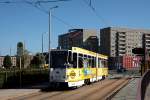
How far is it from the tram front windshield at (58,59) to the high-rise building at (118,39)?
97677mm

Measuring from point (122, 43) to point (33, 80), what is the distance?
96.5m

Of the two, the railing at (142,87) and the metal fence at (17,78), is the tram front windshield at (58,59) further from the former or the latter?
the railing at (142,87)

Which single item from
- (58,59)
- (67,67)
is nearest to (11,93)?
(58,59)

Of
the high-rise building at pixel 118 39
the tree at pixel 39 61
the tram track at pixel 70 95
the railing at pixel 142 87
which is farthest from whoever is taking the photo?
the high-rise building at pixel 118 39

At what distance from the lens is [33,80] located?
141 ft

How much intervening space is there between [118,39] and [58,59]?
4003 inches

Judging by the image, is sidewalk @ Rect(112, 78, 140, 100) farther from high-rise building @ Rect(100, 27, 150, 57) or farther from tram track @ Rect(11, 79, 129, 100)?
high-rise building @ Rect(100, 27, 150, 57)

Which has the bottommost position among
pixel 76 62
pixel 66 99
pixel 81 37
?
pixel 66 99

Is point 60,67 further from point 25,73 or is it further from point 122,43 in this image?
point 122,43

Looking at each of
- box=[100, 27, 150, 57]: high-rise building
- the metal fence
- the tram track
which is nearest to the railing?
the tram track

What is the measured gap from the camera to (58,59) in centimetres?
3262

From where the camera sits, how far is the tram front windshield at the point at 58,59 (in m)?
32.3

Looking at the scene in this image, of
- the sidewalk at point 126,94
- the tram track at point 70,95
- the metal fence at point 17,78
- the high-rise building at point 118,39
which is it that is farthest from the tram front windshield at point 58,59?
the high-rise building at point 118,39

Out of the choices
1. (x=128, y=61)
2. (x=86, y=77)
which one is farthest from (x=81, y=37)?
(x=86, y=77)
